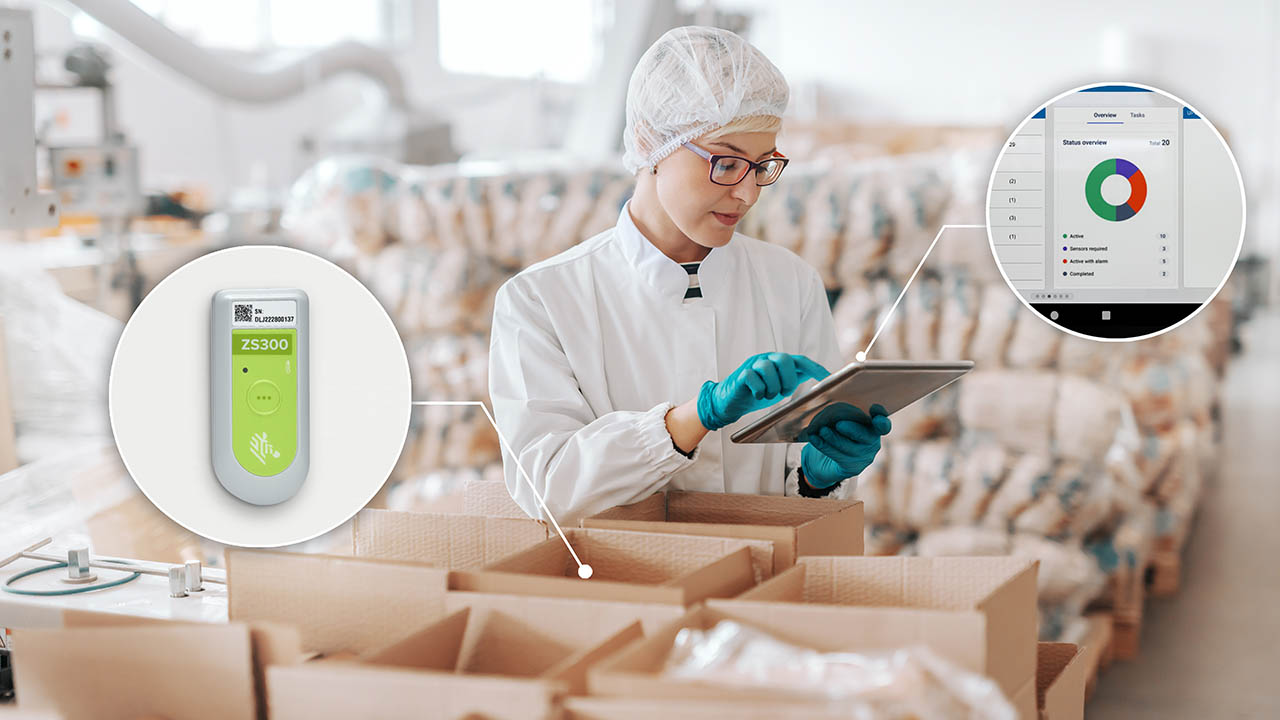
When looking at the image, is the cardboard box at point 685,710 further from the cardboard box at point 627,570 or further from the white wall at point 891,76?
the white wall at point 891,76

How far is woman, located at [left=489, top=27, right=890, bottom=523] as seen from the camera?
1.42 m

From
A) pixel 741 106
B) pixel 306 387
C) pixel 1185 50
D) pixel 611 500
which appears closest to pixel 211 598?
pixel 306 387

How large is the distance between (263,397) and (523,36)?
5.30 m

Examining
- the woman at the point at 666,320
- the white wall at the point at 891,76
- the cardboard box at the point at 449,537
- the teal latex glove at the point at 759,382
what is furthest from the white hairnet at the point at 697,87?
the white wall at the point at 891,76

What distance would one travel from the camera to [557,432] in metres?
1.48

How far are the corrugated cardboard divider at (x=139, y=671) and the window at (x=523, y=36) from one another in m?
5.30

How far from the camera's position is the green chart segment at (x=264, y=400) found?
118cm

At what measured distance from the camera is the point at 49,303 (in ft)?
6.11

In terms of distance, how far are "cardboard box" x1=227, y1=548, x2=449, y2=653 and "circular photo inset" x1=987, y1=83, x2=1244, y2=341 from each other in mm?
892

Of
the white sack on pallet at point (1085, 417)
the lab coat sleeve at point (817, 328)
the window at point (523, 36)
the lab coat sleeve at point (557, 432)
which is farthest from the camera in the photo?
the window at point (523, 36)

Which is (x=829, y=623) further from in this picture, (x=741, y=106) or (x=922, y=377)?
(x=741, y=106)

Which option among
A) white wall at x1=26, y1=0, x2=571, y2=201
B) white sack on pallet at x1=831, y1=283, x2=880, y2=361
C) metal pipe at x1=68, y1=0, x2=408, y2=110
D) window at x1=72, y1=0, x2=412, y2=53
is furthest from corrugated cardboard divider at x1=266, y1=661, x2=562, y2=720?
window at x1=72, y1=0, x2=412, y2=53

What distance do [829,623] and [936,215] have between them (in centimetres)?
200

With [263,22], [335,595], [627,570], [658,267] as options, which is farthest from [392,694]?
[263,22]
